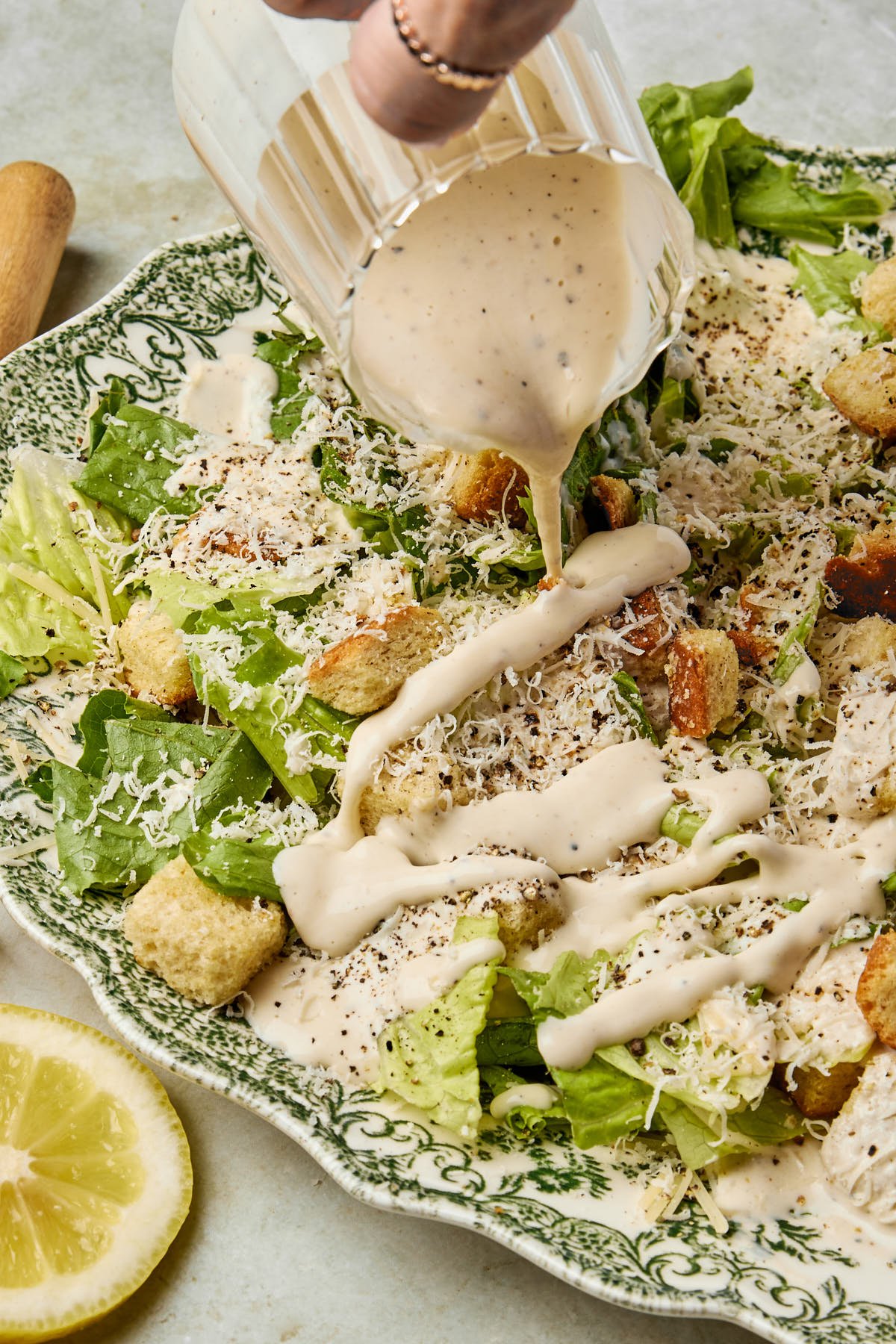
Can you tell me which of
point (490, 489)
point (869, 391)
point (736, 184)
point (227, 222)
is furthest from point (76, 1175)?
point (227, 222)

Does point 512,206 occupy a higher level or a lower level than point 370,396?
higher

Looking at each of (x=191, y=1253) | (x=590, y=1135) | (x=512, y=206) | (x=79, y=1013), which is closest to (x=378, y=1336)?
(x=191, y=1253)

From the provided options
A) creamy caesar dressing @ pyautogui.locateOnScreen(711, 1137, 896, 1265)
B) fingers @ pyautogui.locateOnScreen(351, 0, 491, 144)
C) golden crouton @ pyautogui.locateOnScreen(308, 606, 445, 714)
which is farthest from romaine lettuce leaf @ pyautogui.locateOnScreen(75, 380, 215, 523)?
creamy caesar dressing @ pyautogui.locateOnScreen(711, 1137, 896, 1265)

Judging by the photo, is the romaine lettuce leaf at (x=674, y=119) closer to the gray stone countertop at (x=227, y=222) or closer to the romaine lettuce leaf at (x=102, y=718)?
the gray stone countertop at (x=227, y=222)

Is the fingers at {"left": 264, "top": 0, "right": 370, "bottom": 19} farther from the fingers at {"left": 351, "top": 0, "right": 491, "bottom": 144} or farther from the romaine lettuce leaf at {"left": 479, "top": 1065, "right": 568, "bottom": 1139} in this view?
the romaine lettuce leaf at {"left": 479, "top": 1065, "right": 568, "bottom": 1139}

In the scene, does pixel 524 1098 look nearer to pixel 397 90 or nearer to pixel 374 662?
pixel 374 662

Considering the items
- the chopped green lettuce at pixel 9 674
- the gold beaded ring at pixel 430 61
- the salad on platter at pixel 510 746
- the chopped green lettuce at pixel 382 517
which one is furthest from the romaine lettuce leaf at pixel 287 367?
the gold beaded ring at pixel 430 61

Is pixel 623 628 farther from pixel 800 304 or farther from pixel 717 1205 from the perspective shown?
pixel 800 304
